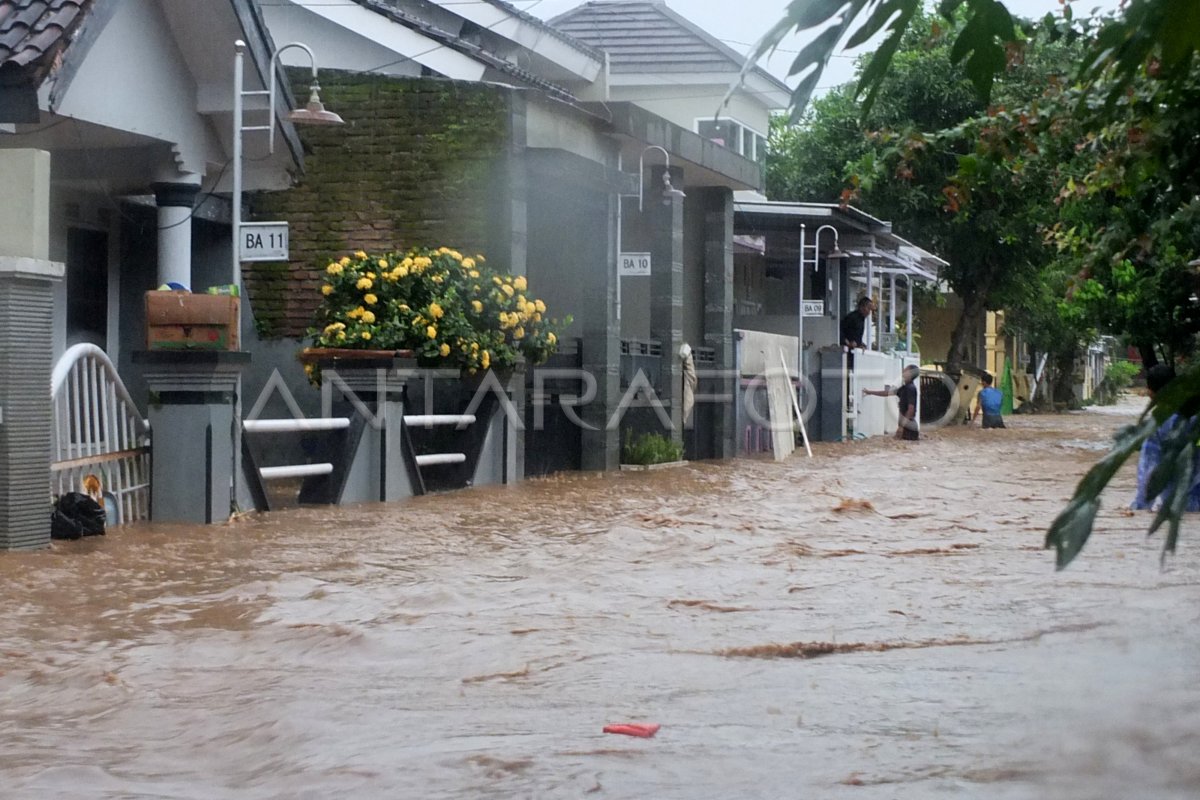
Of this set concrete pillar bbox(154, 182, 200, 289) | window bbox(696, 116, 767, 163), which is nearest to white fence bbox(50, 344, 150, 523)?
concrete pillar bbox(154, 182, 200, 289)

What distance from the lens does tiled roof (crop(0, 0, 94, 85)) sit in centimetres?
1072

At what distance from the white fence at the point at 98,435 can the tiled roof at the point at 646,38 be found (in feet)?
79.3

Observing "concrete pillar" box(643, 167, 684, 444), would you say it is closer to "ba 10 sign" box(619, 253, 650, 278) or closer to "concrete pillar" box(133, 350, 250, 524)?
"ba 10 sign" box(619, 253, 650, 278)

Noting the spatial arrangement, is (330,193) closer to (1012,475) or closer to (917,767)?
(1012,475)

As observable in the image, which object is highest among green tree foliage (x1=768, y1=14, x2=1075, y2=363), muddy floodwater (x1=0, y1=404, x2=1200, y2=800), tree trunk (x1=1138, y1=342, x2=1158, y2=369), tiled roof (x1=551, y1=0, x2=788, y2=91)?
tiled roof (x1=551, y1=0, x2=788, y2=91)

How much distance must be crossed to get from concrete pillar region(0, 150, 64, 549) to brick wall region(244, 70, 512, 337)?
23.1 feet

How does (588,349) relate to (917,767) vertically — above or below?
above

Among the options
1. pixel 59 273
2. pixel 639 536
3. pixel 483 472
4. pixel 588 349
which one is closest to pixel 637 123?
pixel 588 349

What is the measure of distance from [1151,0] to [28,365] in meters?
8.98

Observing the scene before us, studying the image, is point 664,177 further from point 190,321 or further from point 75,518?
point 75,518

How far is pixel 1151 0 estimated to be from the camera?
7.32 ft

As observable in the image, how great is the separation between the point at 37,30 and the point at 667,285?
35.3 ft

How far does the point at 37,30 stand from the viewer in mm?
11062

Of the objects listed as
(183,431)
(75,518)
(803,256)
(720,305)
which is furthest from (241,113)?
(803,256)
